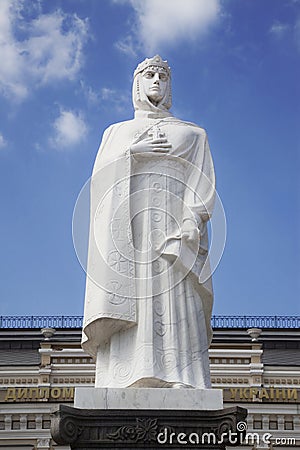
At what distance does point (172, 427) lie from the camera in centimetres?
1093

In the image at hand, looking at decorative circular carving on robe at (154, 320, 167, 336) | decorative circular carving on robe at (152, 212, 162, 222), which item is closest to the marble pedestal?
decorative circular carving on robe at (154, 320, 167, 336)

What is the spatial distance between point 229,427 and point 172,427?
1.94ft

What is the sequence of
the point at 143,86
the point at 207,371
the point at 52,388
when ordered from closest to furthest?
the point at 207,371 < the point at 143,86 < the point at 52,388

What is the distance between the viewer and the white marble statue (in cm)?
1181

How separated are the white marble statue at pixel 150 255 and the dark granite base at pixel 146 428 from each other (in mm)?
613

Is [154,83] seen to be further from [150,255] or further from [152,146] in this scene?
[150,255]

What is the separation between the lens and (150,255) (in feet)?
→ 40.3

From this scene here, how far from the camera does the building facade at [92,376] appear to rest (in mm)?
29547

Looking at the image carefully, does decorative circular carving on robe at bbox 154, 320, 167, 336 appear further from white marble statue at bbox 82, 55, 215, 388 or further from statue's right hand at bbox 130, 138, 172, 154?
statue's right hand at bbox 130, 138, 172, 154

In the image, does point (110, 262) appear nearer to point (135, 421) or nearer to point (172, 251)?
point (172, 251)

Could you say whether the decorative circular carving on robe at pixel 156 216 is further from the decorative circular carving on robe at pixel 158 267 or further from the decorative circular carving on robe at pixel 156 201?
the decorative circular carving on robe at pixel 158 267

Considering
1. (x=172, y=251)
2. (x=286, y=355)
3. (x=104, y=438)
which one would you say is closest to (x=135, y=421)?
(x=104, y=438)

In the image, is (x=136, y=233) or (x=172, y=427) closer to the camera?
(x=172, y=427)

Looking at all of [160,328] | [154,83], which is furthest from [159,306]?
[154,83]
